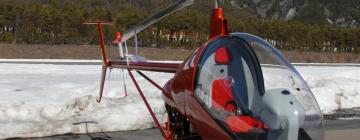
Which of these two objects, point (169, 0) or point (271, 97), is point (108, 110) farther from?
point (169, 0)

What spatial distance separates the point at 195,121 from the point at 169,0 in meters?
116

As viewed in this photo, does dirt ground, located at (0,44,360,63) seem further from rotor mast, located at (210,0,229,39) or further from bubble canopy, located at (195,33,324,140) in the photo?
bubble canopy, located at (195,33,324,140)

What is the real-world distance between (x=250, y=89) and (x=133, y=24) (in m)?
56.3

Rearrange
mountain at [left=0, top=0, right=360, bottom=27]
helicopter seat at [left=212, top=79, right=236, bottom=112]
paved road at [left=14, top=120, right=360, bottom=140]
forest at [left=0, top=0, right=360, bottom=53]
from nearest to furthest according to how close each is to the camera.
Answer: helicopter seat at [left=212, top=79, right=236, bottom=112], paved road at [left=14, top=120, right=360, bottom=140], forest at [left=0, top=0, right=360, bottom=53], mountain at [left=0, top=0, right=360, bottom=27]

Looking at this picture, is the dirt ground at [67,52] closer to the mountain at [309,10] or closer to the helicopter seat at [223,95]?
the helicopter seat at [223,95]

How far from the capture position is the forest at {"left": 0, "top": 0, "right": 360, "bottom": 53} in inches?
2046

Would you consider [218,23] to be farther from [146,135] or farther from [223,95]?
[146,135]

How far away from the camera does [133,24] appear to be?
2370 inches

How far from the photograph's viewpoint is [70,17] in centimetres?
5419

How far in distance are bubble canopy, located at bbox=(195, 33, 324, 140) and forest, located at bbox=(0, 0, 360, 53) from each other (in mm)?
46232

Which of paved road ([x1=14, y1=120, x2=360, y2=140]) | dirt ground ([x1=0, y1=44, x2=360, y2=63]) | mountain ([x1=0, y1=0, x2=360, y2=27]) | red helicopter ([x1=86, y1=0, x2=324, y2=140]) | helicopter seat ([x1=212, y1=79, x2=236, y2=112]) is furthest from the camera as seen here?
mountain ([x1=0, y1=0, x2=360, y2=27])

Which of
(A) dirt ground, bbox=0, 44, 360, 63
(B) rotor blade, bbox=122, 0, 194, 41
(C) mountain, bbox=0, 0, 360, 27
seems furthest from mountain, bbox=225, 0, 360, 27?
(B) rotor blade, bbox=122, 0, 194, 41

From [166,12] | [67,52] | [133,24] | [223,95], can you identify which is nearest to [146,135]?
[166,12]

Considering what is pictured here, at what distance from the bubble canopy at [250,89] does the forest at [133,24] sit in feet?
152
